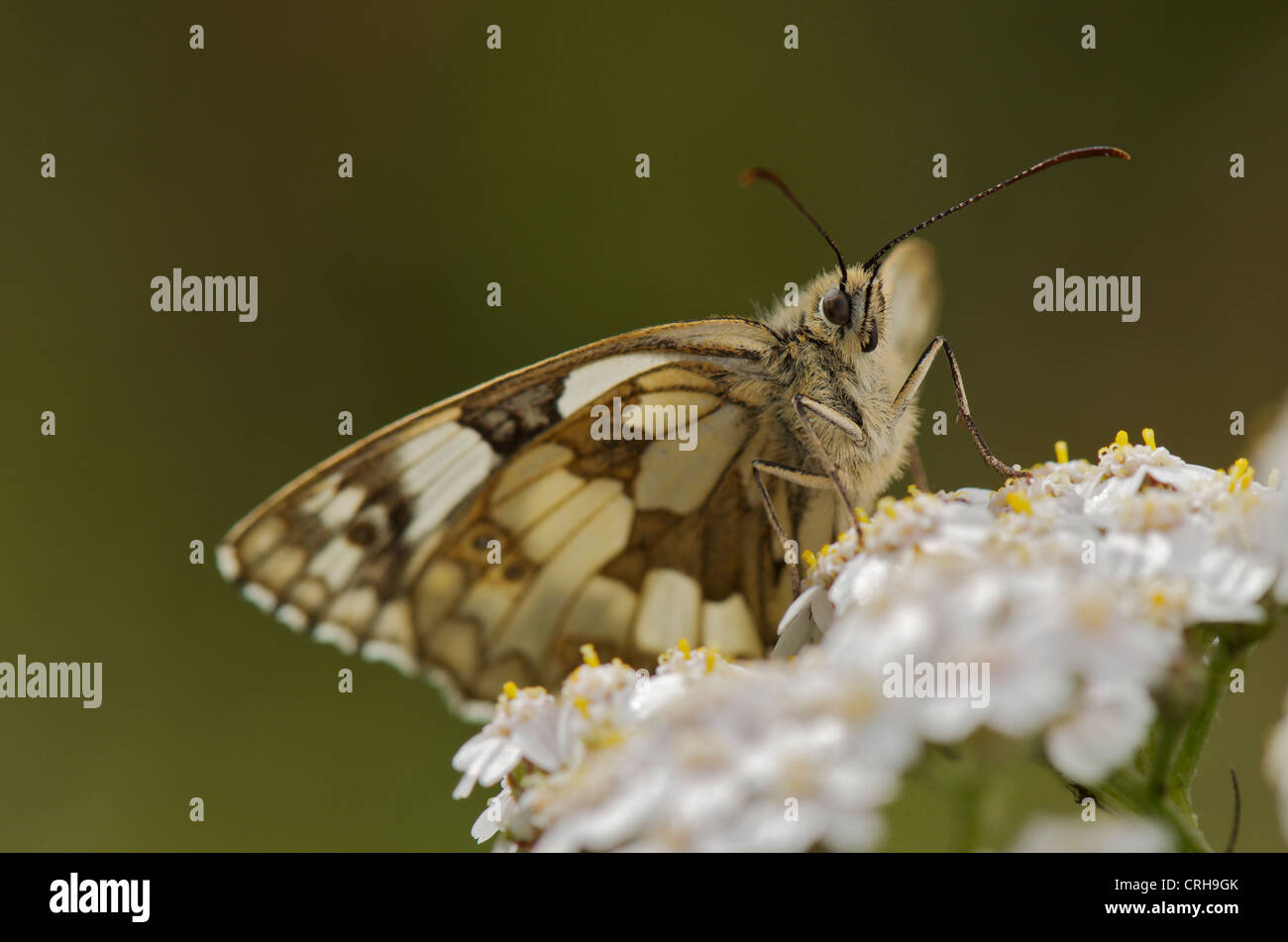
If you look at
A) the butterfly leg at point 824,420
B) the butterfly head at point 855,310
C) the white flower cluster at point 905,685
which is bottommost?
the white flower cluster at point 905,685

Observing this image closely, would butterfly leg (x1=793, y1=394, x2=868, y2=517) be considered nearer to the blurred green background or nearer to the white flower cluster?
the white flower cluster

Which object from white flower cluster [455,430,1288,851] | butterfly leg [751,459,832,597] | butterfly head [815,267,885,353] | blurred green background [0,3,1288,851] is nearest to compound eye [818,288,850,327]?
butterfly head [815,267,885,353]

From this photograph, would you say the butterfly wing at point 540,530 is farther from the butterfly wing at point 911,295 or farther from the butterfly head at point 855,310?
the butterfly wing at point 911,295

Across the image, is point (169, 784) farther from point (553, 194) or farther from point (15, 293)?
point (553, 194)

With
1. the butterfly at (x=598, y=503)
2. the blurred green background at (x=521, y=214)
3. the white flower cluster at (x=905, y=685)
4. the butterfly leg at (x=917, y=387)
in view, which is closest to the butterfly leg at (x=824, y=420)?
the butterfly at (x=598, y=503)

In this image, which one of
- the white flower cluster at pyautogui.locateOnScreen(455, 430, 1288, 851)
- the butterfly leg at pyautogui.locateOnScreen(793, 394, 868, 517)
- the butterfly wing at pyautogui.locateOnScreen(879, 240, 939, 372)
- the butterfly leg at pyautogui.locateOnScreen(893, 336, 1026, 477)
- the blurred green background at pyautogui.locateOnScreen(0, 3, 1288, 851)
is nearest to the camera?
the white flower cluster at pyautogui.locateOnScreen(455, 430, 1288, 851)

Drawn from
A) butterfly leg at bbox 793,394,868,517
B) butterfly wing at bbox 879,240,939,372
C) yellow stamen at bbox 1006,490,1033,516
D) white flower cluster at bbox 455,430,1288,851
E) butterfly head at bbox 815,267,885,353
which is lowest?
white flower cluster at bbox 455,430,1288,851

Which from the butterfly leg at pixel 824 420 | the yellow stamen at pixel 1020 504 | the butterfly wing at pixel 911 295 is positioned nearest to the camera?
the yellow stamen at pixel 1020 504

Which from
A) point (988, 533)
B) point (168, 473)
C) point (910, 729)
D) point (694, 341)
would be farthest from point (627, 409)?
point (168, 473)
